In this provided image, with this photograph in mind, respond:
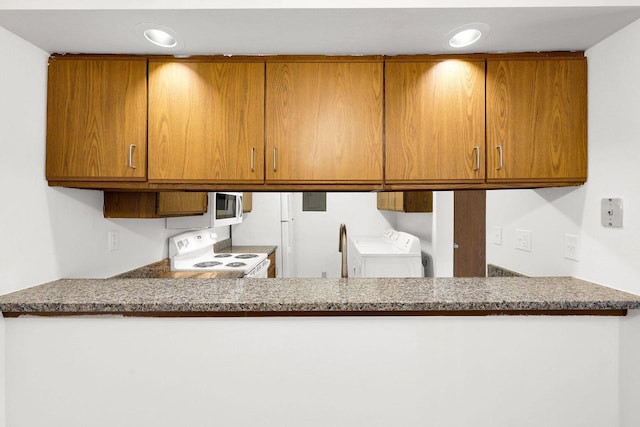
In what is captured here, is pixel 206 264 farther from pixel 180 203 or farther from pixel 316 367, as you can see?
pixel 316 367

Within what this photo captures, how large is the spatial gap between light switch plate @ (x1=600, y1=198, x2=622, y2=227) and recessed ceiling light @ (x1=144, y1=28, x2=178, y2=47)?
200cm

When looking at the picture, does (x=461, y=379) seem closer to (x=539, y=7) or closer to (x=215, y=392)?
(x=215, y=392)

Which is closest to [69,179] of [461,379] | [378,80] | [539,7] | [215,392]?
[215,392]

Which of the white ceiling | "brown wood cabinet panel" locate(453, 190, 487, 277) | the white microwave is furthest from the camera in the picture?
"brown wood cabinet panel" locate(453, 190, 487, 277)

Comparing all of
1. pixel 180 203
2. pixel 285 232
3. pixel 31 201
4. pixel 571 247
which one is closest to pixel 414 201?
pixel 285 232

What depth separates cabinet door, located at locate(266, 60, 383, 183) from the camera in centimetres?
162

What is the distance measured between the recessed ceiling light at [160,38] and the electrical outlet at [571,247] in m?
2.06

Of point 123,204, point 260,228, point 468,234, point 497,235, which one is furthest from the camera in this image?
point 260,228

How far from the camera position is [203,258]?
323cm

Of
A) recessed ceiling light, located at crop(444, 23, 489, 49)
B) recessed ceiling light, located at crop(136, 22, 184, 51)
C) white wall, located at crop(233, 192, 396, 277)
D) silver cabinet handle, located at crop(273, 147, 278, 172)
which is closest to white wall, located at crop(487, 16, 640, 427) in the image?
recessed ceiling light, located at crop(444, 23, 489, 49)

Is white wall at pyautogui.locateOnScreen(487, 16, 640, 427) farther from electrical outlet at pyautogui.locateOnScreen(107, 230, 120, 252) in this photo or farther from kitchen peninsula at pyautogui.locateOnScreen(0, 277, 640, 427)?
electrical outlet at pyautogui.locateOnScreen(107, 230, 120, 252)

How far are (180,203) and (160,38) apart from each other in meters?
1.20

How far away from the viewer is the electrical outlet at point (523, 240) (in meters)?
1.98

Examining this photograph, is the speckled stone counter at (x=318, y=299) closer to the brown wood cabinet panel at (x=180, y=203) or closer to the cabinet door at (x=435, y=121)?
the cabinet door at (x=435, y=121)
